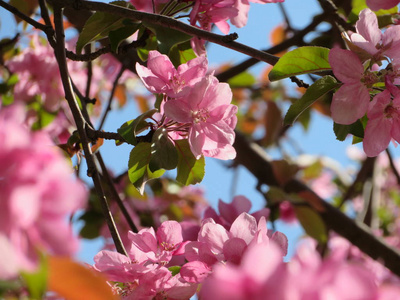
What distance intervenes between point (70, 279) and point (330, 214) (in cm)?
162

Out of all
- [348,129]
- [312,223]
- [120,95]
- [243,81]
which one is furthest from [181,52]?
[120,95]

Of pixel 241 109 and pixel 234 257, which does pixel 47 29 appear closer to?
pixel 234 257

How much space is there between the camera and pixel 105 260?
809 mm

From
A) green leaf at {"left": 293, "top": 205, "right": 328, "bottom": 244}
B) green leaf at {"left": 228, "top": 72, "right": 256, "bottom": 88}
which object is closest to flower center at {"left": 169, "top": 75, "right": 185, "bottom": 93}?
green leaf at {"left": 293, "top": 205, "right": 328, "bottom": 244}

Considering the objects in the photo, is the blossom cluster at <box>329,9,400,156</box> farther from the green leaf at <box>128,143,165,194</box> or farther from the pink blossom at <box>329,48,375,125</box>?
the green leaf at <box>128,143,165,194</box>

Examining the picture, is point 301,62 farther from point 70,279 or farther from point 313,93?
point 70,279

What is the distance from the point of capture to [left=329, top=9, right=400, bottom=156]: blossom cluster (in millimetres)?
850

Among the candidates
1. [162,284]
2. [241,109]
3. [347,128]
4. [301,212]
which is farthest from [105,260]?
[241,109]

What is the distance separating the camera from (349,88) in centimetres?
86

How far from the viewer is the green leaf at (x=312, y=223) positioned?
5.51ft

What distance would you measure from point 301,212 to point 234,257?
100cm

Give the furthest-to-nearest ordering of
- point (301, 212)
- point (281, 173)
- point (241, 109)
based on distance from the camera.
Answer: point (241, 109), point (281, 173), point (301, 212)

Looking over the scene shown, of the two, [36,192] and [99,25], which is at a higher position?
[99,25]

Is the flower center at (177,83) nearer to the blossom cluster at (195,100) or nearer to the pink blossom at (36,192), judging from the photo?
the blossom cluster at (195,100)
